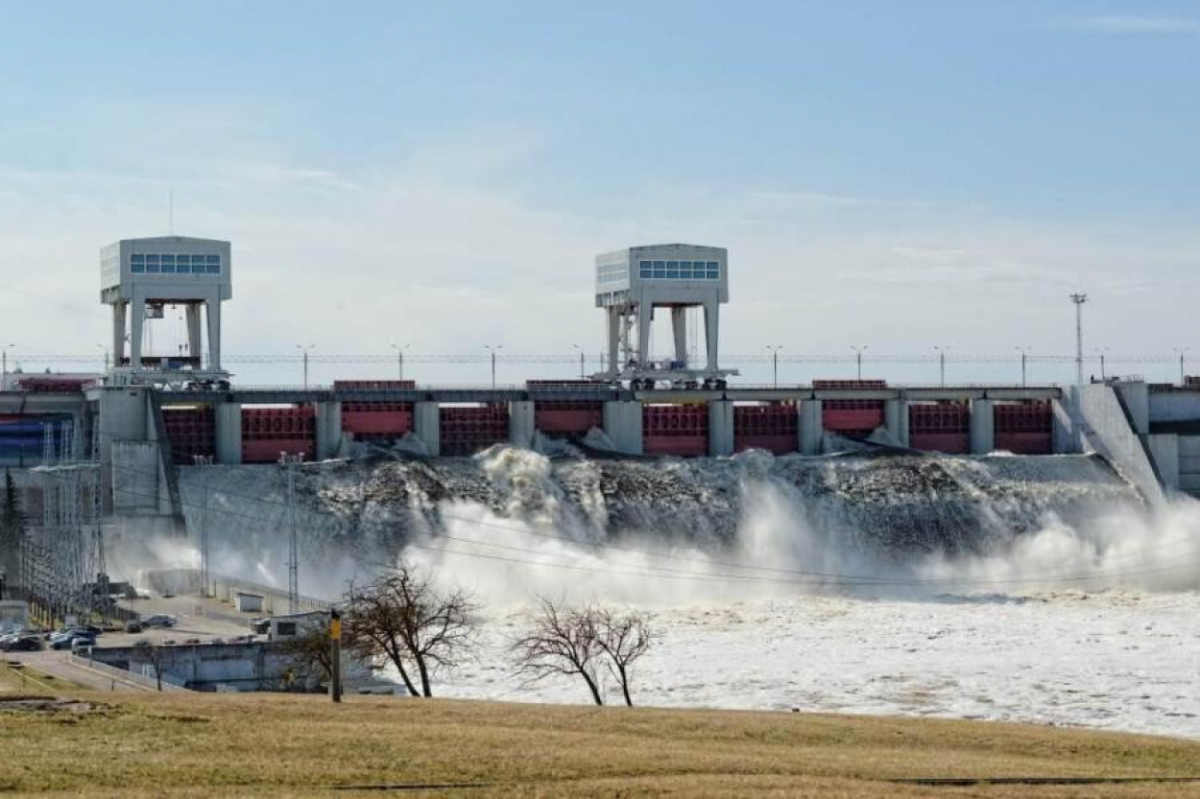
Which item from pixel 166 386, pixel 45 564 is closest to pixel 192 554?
pixel 45 564

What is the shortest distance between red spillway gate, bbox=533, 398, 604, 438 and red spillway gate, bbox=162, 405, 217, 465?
1967cm

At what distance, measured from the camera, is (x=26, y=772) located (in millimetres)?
40406

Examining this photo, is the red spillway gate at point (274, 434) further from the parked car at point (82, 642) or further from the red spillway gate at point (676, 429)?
the parked car at point (82, 642)

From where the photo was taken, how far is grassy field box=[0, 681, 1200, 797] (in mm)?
41031

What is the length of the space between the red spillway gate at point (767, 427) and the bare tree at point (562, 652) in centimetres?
3800

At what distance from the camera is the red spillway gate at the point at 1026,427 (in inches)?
5512

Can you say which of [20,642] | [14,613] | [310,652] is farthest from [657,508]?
[310,652]

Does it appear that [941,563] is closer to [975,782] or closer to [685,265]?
[685,265]

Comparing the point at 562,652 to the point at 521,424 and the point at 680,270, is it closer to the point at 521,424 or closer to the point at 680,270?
the point at 521,424

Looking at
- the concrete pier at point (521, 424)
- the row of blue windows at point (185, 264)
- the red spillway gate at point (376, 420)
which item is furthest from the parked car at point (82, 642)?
the concrete pier at point (521, 424)

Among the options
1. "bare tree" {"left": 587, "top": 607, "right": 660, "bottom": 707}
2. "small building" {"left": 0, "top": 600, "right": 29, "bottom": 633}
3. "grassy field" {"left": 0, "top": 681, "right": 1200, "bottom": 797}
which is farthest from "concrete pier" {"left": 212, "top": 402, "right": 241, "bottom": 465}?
"grassy field" {"left": 0, "top": 681, "right": 1200, "bottom": 797}

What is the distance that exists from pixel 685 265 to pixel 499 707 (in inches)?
3106

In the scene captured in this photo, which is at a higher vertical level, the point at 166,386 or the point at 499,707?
the point at 166,386

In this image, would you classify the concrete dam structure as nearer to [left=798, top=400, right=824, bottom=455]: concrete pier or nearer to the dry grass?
[left=798, top=400, right=824, bottom=455]: concrete pier
